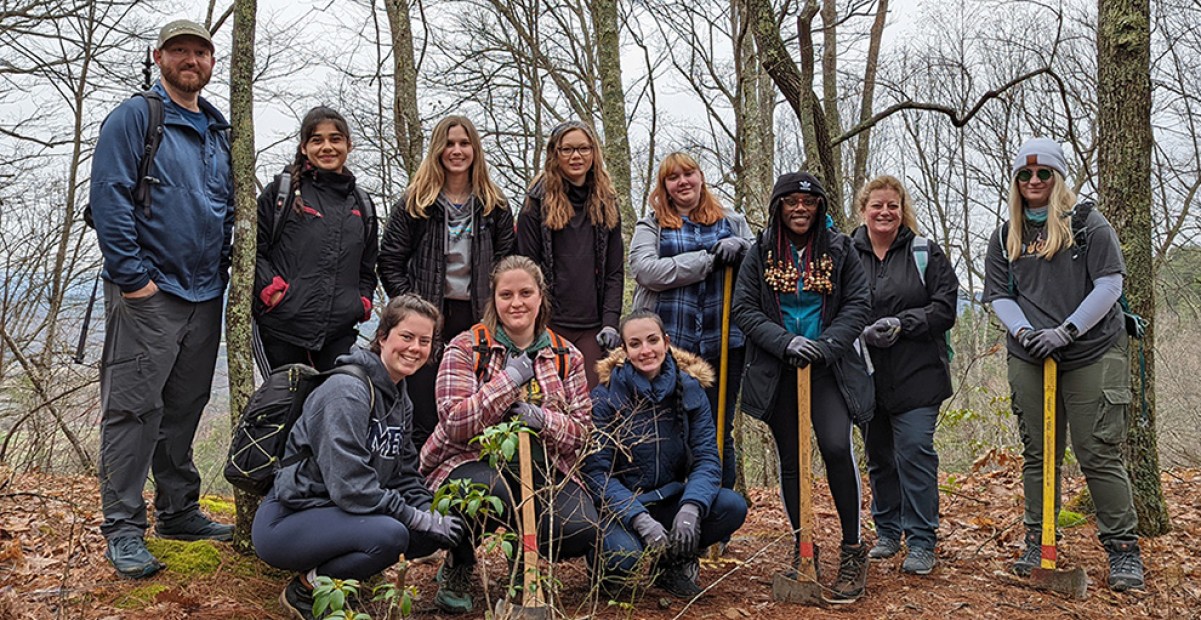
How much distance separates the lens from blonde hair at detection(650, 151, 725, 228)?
4938 mm

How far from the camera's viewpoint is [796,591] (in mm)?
4223

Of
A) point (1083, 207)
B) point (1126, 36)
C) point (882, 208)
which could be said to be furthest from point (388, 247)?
point (1126, 36)

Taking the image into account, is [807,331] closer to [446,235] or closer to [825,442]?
[825,442]

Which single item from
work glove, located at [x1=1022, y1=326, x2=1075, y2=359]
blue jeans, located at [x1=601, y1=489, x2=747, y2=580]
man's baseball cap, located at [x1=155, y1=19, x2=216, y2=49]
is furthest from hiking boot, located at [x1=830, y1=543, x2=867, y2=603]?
man's baseball cap, located at [x1=155, y1=19, x2=216, y2=49]

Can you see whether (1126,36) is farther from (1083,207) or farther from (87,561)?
(87,561)

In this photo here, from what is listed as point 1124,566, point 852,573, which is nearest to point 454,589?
point 852,573

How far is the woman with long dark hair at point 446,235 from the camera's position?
4.77 m

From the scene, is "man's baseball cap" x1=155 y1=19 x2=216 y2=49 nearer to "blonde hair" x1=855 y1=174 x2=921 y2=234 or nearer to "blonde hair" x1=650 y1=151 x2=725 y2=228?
"blonde hair" x1=650 y1=151 x2=725 y2=228

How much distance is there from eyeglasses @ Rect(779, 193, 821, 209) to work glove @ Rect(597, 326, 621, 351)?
3.92 feet

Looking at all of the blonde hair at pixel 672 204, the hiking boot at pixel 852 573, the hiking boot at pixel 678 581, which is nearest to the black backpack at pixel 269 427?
the hiking boot at pixel 678 581

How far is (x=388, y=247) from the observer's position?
4832 millimetres

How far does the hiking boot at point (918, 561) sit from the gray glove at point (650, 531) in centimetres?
162

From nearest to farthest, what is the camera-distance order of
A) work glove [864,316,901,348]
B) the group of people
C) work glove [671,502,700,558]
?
the group of people, work glove [671,502,700,558], work glove [864,316,901,348]

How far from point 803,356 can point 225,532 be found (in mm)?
3290
